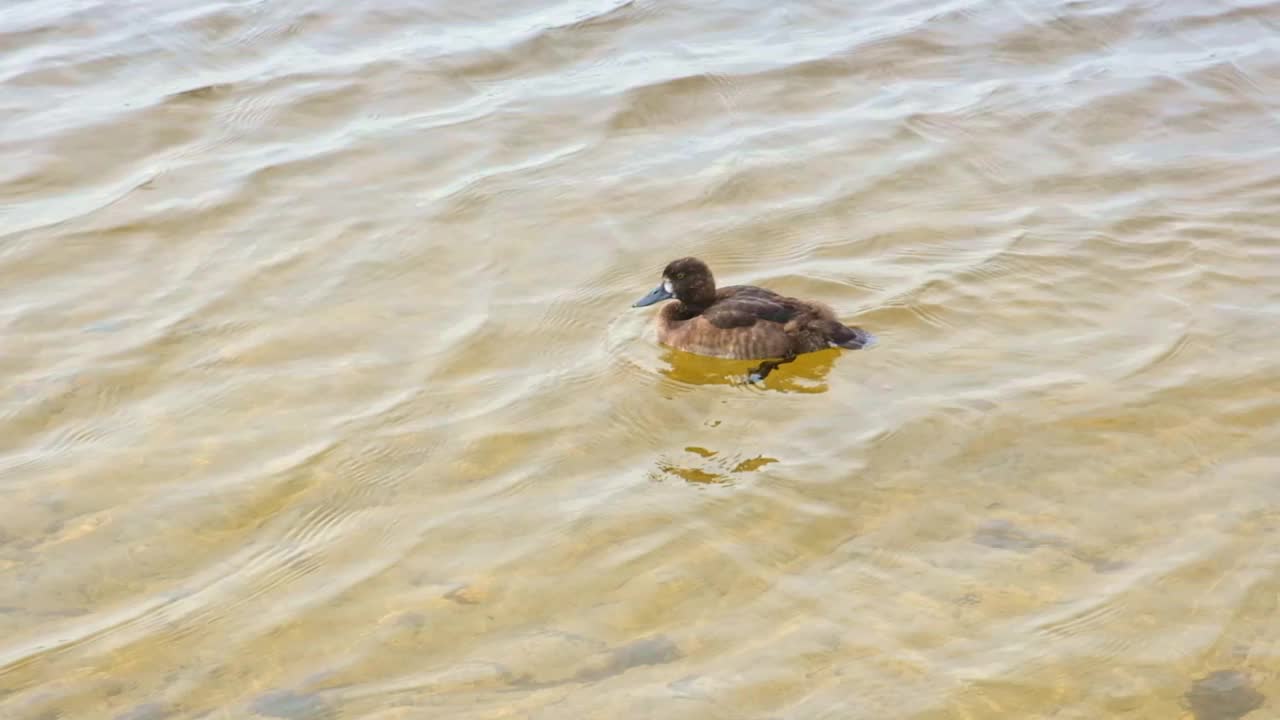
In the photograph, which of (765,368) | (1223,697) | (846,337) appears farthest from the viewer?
(765,368)

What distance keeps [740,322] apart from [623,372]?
650mm

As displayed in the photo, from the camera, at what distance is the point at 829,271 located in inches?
314

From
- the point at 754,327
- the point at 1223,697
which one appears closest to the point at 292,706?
the point at 1223,697

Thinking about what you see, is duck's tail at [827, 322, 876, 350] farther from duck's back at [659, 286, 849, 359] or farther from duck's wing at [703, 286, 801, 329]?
duck's wing at [703, 286, 801, 329]

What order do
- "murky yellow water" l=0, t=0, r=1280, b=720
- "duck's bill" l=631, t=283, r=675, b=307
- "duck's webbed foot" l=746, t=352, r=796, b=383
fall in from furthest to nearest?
"duck's bill" l=631, t=283, r=675, b=307 → "duck's webbed foot" l=746, t=352, r=796, b=383 → "murky yellow water" l=0, t=0, r=1280, b=720

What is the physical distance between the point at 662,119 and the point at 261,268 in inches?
126

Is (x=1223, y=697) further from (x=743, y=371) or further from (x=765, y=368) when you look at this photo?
(x=743, y=371)

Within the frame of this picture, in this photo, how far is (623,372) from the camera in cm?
710

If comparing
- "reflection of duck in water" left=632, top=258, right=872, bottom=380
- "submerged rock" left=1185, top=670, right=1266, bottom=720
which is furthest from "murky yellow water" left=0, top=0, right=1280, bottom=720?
"reflection of duck in water" left=632, top=258, right=872, bottom=380

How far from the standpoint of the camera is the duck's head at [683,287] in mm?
7477

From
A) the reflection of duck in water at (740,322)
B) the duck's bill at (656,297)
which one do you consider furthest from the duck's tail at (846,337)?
the duck's bill at (656,297)

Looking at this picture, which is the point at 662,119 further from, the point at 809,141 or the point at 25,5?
the point at 25,5

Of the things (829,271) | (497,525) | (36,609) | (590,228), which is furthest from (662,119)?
(36,609)

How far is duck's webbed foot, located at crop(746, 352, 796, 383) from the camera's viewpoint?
711 centimetres
